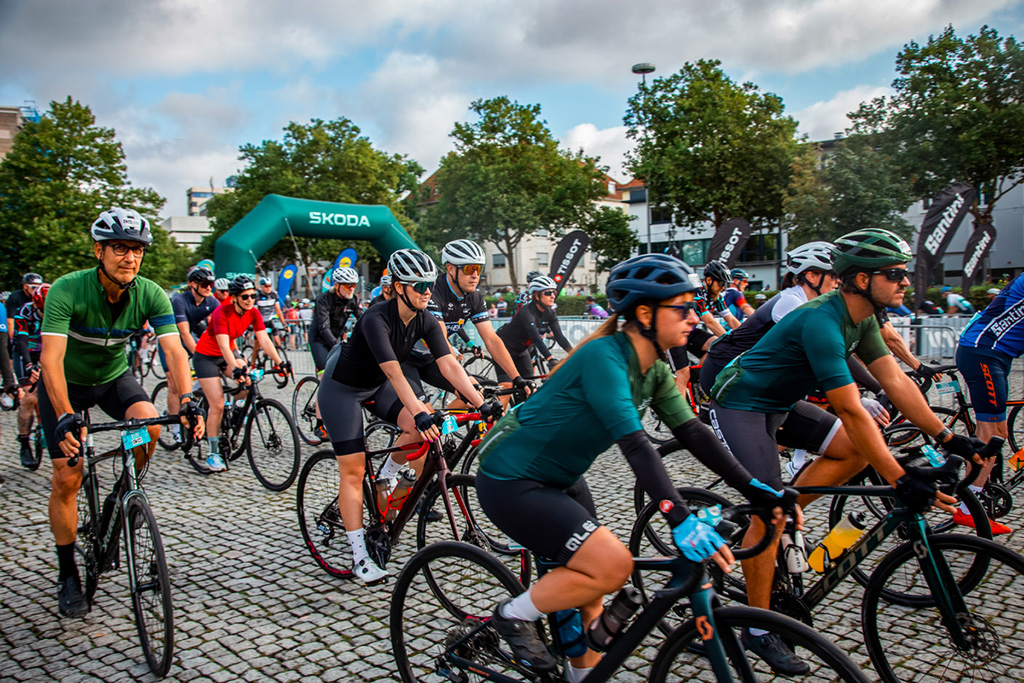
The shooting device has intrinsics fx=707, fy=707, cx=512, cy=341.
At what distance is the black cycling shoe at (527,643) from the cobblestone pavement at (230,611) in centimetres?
84

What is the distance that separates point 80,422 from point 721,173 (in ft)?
126

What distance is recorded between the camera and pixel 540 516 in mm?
2463

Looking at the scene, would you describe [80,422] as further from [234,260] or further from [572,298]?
[572,298]

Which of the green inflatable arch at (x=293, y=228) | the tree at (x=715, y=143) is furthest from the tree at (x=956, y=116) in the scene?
the green inflatable arch at (x=293, y=228)

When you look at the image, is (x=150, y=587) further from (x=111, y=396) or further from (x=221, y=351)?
(x=221, y=351)

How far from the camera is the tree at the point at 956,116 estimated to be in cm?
2981

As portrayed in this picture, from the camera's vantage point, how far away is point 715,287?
8188 millimetres

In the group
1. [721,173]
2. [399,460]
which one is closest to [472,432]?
[399,460]

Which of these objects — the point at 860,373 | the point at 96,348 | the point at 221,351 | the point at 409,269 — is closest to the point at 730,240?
the point at 221,351

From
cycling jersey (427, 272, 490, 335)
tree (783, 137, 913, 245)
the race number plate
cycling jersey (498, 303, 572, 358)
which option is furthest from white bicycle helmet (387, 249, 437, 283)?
tree (783, 137, 913, 245)

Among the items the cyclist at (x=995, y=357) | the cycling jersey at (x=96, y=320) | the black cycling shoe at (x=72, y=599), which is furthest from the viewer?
the cyclist at (x=995, y=357)

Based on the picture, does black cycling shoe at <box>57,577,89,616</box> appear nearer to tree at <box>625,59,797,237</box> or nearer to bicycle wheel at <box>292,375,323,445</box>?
bicycle wheel at <box>292,375,323,445</box>

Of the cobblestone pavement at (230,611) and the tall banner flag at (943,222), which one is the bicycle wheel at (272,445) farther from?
the tall banner flag at (943,222)

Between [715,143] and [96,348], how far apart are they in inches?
1489
